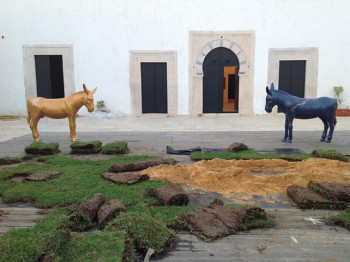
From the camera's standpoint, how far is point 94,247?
294cm

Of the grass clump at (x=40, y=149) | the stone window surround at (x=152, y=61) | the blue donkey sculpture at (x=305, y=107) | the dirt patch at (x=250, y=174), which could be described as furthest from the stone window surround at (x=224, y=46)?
the dirt patch at (x=250, y=174)

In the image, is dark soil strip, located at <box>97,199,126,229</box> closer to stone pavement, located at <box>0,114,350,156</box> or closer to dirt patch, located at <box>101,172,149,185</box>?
dirt patch, located at <box>101,172,149,185</box>

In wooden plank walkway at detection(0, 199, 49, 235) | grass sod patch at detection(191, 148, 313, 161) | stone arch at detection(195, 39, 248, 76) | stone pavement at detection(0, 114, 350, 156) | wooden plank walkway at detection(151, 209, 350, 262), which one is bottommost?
wooden plank walkway at detection(151, 209, 350, 262)

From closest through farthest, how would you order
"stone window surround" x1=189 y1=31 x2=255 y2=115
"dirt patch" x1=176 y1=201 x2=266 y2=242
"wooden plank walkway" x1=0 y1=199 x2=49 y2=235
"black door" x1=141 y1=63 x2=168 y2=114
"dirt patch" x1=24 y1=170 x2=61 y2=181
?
"dirt patch" x1=176 y1=201 x2=266 y2=242
"wooden plank walkway" x1=0 y1=199 x2=49 y2=235
"dirt patch" x1=24 y1=170 x2=61 y2=181
"stone window surround" x1=189 y1=31 x2=255 y2=115
"black door" x1=141 y1=63 x2=168 y2=114

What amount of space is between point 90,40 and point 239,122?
7.05 metres

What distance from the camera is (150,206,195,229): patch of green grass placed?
3.58 metres

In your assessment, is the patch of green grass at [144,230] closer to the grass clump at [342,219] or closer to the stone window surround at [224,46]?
the grass clump at [342,219]

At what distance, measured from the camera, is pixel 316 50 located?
46.5 feet

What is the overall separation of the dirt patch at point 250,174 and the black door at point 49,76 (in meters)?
10.7

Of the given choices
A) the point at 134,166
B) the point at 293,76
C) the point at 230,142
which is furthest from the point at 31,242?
the point at 293,76

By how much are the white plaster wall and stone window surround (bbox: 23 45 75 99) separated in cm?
21

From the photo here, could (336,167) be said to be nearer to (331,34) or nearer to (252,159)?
(252,159)

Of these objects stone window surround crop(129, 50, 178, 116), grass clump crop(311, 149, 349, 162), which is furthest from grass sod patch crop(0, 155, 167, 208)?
stone window surround crop(129, 50, 178, 116)

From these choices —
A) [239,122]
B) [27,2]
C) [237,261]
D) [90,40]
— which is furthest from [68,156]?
[27,2]
